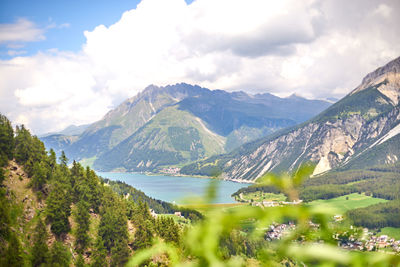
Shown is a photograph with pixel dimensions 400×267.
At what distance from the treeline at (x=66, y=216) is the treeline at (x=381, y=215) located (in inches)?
3694

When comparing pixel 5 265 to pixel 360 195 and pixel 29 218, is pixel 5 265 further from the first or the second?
pixel 360 195

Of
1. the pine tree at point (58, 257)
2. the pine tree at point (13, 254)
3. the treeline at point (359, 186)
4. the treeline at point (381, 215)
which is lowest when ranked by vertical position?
the treeline at point (381, 215)

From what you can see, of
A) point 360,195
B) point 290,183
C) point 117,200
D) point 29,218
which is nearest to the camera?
point 290,183

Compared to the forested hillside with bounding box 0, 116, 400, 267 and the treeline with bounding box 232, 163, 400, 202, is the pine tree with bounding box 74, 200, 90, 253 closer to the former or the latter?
the forested hillside with bounding box 0, 116, 400, 267

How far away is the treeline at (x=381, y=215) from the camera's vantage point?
4691 inches

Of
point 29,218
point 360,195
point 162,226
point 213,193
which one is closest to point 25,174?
point 29,218

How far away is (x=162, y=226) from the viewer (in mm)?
49812

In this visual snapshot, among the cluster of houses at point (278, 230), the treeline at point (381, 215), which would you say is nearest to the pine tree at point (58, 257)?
the cluster of houses at point (278, 230)

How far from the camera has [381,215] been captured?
128750 mm

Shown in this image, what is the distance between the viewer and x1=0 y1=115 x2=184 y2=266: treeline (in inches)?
1713

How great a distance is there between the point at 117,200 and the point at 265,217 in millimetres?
65436

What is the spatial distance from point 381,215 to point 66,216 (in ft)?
419

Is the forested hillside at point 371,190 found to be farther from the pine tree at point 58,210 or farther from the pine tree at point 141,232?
the pine tree at point 58,210

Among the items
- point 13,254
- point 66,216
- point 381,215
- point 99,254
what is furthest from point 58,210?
point 381,215
